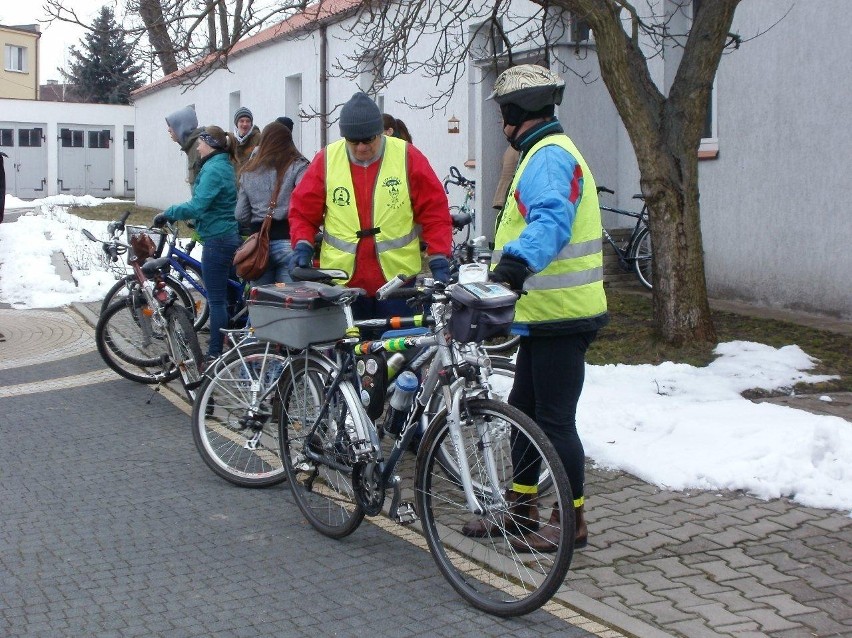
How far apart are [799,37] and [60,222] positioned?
788 inches

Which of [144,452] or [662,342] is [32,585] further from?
[662,342]

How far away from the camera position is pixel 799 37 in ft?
35.6

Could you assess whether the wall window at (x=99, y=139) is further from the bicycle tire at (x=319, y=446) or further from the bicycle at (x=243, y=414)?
the bicycle tire at (x=319, y=446)

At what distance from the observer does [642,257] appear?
41.7 ft

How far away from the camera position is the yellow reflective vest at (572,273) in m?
4.70

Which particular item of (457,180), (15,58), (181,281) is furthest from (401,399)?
(15,58)


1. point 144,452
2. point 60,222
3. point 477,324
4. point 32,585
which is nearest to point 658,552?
point 477,324

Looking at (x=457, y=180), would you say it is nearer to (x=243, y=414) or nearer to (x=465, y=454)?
(x=243, y=414)

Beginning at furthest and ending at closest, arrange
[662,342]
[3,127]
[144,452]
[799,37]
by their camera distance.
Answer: [3,127], [799,37], [662,342], [144,452]

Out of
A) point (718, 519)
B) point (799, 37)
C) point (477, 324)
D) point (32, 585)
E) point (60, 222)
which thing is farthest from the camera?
point (60, 222)

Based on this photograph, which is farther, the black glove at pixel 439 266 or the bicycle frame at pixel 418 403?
the black glove at pixel 439 266

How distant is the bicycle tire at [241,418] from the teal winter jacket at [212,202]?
7.59 ft

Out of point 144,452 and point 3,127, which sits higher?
point 3,127

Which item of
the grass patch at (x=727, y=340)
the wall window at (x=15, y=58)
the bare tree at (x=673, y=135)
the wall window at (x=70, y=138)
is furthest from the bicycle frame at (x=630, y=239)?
the wall window at (x=15, y=58)
